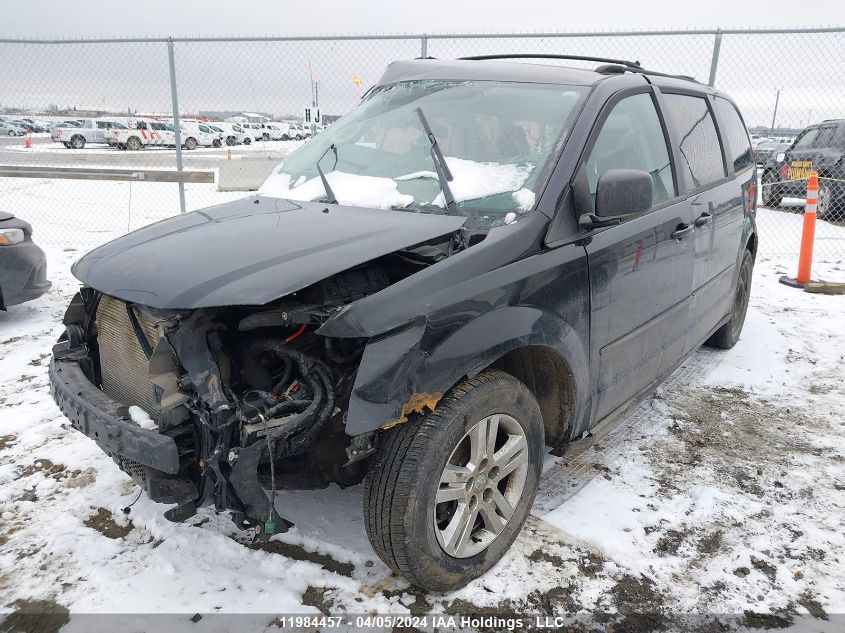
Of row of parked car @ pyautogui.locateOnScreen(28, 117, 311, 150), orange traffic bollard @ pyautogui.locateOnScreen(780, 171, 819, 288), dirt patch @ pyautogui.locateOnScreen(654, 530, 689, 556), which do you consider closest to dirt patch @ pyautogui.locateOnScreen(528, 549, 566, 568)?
dirt patch @ pyautogui.locateOnScreen(654, 530, 689, 556)

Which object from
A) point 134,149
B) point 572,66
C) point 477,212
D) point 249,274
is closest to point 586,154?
point 477,212

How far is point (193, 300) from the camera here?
2029 millimetres

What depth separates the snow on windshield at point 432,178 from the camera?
267cm

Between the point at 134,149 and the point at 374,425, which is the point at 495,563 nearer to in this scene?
the point at 374,425

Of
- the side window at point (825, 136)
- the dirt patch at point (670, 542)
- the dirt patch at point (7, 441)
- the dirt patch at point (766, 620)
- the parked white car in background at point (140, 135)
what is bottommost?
the dirt patch at point (766, 620)

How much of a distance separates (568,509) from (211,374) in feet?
5.75

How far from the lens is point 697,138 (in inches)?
150

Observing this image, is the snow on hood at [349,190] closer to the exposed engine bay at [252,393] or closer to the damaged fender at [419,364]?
the exposed engine bay at [252,393]

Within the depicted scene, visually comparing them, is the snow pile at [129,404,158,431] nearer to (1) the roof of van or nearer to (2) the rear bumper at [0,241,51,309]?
(1) the roof of van

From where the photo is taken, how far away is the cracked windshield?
8.78 ft

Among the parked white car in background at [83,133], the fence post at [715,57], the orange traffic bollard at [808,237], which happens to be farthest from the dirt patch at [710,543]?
the parked white car in background at [83,133]

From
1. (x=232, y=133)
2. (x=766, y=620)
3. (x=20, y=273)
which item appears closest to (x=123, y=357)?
(x=766, y=620)

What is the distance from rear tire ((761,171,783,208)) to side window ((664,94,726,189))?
9.90 metres

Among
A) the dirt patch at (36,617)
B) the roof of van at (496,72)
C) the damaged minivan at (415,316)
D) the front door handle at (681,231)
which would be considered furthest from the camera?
the front door handle at (681,231)
